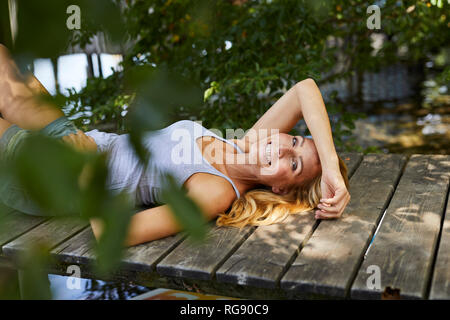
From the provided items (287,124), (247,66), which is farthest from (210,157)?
(247,66)

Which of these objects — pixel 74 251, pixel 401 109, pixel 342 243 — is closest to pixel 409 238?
pixel 342 243

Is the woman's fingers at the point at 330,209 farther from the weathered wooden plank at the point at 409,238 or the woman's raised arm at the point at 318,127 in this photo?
the weathered wooden plank at the point at 409,238

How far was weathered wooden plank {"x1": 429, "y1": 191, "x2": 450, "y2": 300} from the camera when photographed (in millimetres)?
1748

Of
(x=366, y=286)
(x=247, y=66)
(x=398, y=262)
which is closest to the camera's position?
(x=366, y=286)

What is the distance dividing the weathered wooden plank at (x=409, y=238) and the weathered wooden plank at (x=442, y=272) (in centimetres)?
3

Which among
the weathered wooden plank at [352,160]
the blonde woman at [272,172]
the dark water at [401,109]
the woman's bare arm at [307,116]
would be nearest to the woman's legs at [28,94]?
the blonde woman at [272,172]

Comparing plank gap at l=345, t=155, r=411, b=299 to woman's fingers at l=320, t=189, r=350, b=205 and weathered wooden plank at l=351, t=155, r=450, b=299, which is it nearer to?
weathered wooden plank at l=351, t=155, r=450, b=299

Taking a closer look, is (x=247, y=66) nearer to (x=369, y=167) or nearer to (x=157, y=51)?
(x=157, y=51)

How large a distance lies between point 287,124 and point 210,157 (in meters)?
0.55

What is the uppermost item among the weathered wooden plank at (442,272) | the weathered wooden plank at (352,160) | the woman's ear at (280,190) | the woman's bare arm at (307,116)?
the woman's bare arm at (307,116)

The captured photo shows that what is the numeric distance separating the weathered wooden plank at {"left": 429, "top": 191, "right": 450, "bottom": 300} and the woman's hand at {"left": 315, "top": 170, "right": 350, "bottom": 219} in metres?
0.45

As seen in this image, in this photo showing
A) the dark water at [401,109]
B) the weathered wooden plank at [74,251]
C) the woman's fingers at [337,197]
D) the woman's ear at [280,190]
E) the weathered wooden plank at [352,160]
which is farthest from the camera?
the dark water at [401,109]

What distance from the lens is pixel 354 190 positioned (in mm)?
2830

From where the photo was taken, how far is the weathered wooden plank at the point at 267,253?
1.94m
